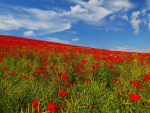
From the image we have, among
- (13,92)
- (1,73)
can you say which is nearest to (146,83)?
(13,92)

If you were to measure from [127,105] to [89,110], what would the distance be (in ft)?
2.14

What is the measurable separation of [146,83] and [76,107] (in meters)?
1.85

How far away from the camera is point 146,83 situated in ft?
14.5

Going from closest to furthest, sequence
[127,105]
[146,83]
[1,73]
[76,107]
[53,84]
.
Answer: [127,105], [76,107], [146,83], [53,84], [1,73]

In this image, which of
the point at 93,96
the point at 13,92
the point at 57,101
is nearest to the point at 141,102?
the point at 93,96

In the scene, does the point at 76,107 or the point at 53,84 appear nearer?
the point at 76,107

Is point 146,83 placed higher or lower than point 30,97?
higher

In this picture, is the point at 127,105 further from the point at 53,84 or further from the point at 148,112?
the point at 53,84

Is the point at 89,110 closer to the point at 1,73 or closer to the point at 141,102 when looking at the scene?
the point at 141,102

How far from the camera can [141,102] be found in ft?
11.1

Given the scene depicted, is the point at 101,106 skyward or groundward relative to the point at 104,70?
groundward

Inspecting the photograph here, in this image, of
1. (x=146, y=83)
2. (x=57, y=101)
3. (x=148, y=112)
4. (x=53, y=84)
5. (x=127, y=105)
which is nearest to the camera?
(x=148, y=112)

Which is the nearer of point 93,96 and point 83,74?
point 93,96

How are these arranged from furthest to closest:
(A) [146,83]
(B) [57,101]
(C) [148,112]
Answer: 1. (A) [146,83]
2. (B) [57,101]
3. (C) [148,112]
